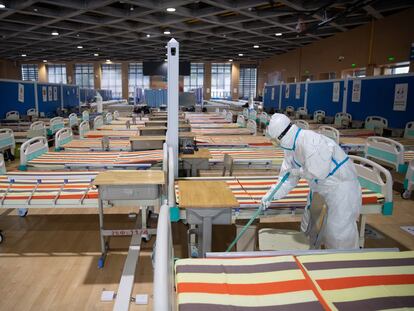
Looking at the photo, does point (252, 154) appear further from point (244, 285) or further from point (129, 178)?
point (244, 285)

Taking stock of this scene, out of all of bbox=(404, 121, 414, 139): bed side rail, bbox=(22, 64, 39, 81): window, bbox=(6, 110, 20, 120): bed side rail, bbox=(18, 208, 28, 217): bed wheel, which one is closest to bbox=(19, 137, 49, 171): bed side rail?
bbox=(18, 208, 28, 217): bed wheel

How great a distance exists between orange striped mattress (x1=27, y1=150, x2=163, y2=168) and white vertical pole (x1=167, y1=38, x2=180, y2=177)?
1.11 meters

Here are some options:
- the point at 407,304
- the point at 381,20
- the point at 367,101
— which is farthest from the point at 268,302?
the point at 381,20

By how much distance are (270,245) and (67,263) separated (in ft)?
6.38

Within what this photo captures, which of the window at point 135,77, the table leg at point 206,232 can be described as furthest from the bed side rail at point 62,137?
the window at point 135,77

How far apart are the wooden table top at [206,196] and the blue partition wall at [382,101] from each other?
550cm

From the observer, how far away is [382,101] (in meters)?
7.54

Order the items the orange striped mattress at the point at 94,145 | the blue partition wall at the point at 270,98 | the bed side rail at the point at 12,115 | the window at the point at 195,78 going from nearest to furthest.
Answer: the orange striped mattress at the point at 94,145 < the bed side rail at the point at 12,115 < the blue partition wall at the point at 270,98 < the window at the point at 195,78

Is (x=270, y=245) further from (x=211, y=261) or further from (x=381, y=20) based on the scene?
(x=381, y=20)

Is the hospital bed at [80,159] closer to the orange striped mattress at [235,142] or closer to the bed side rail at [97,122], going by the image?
the orange striped mattress at [235,142]

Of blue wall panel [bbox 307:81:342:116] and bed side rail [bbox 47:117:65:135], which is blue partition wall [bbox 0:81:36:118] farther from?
blue wall panel [bbox 307:81:342:116]

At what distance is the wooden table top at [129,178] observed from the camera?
2869 millimetres

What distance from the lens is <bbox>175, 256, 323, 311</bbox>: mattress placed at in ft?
4.69

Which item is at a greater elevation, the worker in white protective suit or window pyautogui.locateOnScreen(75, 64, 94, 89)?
window pyautogui.locateOnScreen(75, 64, 94, 89)
